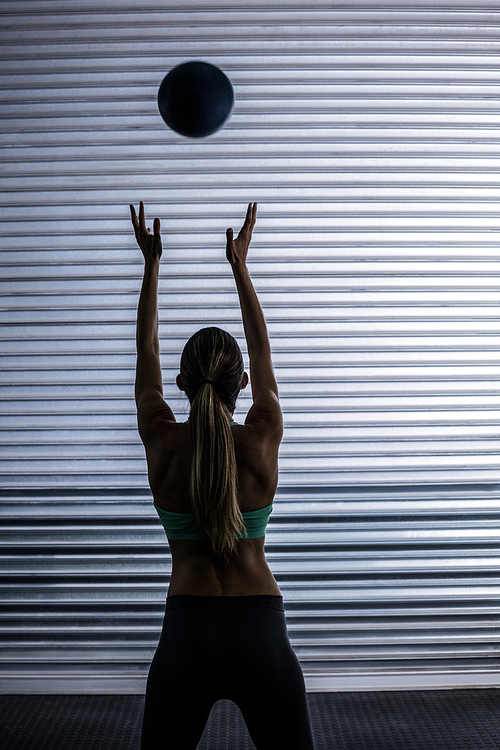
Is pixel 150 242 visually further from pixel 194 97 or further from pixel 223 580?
pixel 223 580

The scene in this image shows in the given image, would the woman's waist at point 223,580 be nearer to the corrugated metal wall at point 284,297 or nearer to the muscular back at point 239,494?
the muscular back at point 239,494

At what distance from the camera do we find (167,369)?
3.16 m

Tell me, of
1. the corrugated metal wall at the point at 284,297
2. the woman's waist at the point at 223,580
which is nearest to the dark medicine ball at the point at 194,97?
the corrugated metal wall at the point at 284,297

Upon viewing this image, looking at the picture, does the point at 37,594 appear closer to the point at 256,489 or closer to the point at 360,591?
the point at 360,591

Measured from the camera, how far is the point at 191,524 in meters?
1.68

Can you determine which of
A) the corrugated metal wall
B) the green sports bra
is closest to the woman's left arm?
the green sports bra

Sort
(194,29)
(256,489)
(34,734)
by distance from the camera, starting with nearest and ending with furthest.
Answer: (256,489) < (34,734) < (194,29)

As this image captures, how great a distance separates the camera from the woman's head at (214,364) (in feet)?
5.66

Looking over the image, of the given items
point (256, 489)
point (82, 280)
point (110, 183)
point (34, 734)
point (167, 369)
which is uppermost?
point (110, 183)

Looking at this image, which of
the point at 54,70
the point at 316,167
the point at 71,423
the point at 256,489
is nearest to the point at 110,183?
the point at 54,70

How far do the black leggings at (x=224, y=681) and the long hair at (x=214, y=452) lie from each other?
195mm

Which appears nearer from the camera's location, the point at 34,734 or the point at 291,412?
the point at 34,734

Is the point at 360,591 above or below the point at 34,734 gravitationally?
above

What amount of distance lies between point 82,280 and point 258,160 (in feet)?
3.78
